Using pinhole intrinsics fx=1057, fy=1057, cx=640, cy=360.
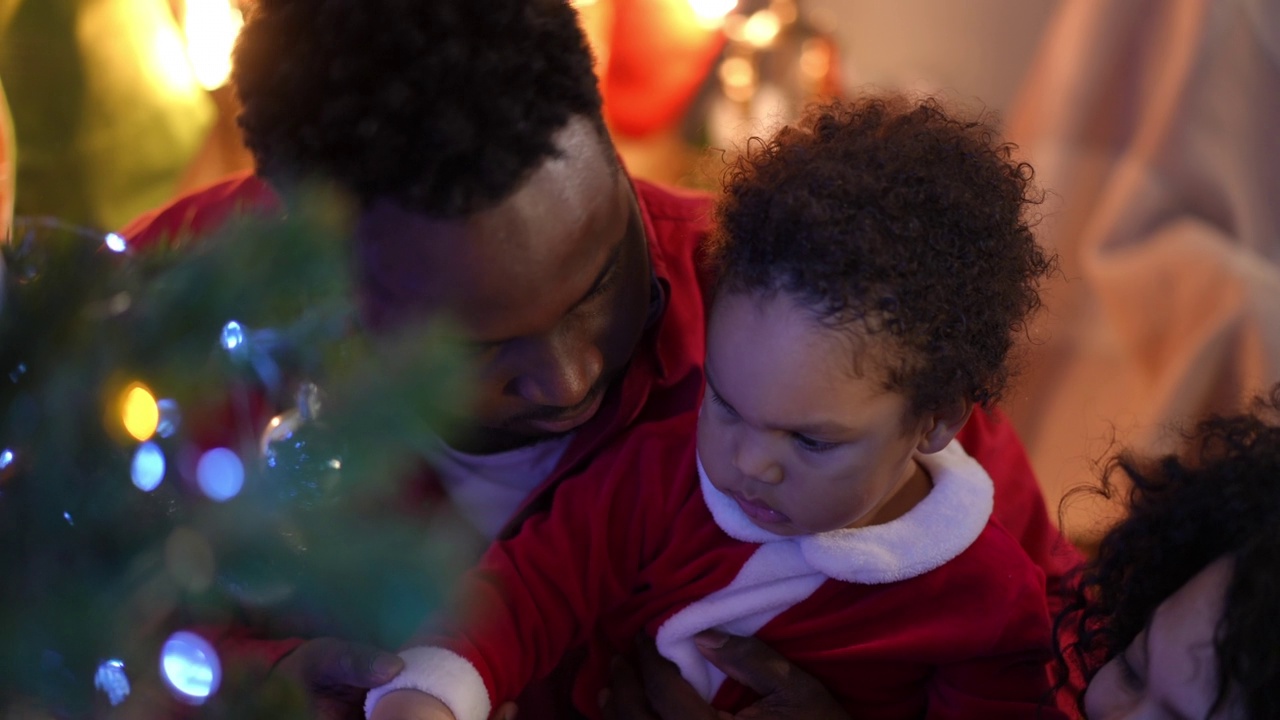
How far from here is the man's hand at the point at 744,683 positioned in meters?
0.90

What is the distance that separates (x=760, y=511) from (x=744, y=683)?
0.56 feet

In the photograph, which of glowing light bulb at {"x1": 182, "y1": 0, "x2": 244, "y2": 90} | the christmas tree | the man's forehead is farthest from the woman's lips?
glowing light bulb at {"x1": 182, "y1": 0, "x2": 244, "y2": 90}

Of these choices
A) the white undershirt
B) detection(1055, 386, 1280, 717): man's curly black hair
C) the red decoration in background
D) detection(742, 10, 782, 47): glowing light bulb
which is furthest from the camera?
detection(742, 10, 782, 47): glowing light bulb

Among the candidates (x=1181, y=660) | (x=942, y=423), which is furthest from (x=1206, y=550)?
(x=942, y=423)

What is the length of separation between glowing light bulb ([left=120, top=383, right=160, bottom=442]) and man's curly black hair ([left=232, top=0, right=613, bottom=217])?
0.26 meters

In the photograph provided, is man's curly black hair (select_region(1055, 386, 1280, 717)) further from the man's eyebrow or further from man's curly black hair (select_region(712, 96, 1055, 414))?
the man's eyebrow

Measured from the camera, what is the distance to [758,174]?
83 cm

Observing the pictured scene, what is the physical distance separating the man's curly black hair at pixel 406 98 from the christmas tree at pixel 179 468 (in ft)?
0.62

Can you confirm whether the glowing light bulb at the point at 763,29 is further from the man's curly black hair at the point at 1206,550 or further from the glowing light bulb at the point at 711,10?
the man's curly black hair at the point at 1206,550

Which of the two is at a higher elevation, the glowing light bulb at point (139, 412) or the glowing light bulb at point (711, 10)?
the glowing light bulb at point (139, 412)

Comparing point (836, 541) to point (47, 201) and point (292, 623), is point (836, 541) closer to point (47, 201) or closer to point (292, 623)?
point (292, 623)

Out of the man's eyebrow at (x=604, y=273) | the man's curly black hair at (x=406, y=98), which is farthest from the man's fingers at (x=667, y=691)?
the man's curly black hair at (x=406, y=98)

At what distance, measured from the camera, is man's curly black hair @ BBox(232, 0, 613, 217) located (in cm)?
71

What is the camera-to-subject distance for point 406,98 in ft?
2.30
